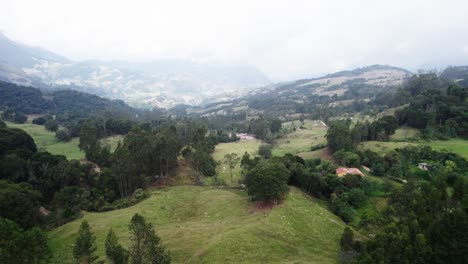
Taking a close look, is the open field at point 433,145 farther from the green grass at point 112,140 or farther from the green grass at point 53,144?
the green grass at point 53,144

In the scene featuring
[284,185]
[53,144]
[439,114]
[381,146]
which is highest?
[439,114]

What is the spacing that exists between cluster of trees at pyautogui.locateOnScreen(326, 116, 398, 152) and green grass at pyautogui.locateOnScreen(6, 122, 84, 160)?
77.0m

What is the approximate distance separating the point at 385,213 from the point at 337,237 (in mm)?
7590

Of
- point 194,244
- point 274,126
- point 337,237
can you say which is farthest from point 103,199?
point 274,126

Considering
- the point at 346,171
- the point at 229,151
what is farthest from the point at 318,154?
the point at 229,151

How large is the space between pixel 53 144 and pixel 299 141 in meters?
96.9

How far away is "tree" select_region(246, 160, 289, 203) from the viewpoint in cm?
4497

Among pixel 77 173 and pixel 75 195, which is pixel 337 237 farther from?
pixel 77 173

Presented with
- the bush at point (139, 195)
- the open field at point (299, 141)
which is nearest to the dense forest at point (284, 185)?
the bush at point (139, 195)

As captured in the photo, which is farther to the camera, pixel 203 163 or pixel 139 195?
pixel 203 163

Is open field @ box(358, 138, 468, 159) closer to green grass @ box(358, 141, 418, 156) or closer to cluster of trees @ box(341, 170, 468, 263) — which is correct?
green grass @ box(358, 141, 418, 156)

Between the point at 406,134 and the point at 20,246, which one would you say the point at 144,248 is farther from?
the point at 406,134

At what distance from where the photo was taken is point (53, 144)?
10425 centimetres

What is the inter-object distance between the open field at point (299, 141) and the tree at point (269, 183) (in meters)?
49.0
